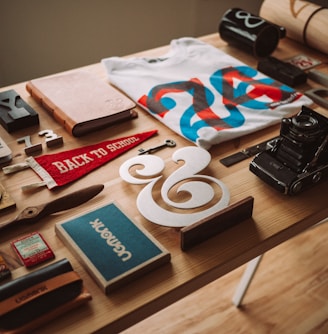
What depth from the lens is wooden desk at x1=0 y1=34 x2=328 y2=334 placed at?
2.12 ft

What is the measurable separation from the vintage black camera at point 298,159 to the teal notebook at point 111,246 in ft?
0.89

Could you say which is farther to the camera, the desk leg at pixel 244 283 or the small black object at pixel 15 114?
the desk leg at pixel 244 283

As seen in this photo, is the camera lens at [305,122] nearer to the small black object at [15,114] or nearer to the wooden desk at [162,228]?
the wooden desk at [162,228]

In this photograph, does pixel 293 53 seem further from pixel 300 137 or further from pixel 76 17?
pixel 76 17

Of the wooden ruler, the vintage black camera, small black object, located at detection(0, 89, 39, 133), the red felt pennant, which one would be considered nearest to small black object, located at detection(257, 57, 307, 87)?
the vintage black camera

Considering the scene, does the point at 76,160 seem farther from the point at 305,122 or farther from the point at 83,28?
the point at 83,28

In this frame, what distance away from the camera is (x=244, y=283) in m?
1.35

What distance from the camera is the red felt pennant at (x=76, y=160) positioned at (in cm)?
88

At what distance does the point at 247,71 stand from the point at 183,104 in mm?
257

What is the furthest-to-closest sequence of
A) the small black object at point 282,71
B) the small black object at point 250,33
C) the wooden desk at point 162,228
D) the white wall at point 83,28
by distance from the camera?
the white wall at point 83,28
the small black object at point 250,33
the small black object at point 282,71
the wooden desk at point 162,228

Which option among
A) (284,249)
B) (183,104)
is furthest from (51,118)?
(284,249)

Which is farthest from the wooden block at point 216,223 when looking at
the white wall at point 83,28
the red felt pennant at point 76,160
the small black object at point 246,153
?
the white wall at point 83,28

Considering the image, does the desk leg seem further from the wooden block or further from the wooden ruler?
the wooden ruler

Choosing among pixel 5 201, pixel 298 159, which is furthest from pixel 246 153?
pixel 5 201
